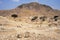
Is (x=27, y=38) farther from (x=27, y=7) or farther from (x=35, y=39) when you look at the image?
(x=27, y=7)

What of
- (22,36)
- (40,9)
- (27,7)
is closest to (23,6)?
(27,7)

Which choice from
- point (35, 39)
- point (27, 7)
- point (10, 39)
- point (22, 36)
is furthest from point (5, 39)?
point (27, 7)

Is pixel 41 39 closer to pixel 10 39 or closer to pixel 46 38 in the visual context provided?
pixel 46 38

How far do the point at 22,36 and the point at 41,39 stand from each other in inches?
73.9

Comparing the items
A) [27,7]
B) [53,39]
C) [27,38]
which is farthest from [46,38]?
[27,7]

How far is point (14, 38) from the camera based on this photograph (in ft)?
51.8

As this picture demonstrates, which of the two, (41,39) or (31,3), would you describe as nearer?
(41,39)

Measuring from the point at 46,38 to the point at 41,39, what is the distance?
2.24 ft

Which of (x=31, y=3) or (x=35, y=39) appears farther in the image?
(x=31, y=3)

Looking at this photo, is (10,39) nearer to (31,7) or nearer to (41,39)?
(41,39)

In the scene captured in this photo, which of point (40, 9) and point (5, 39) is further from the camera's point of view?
point (40, 9)

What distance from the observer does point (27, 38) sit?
15859 millimetres

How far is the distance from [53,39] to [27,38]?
252 centimetres

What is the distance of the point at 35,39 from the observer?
15641mm
